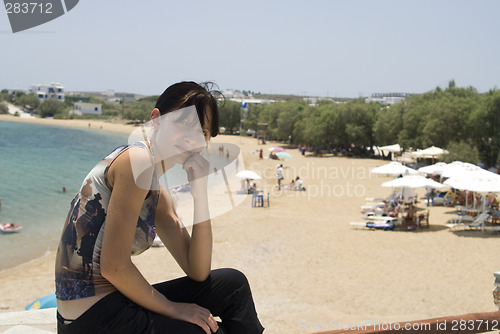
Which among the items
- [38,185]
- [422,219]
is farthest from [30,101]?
[422,219]

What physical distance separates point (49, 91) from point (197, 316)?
162 m

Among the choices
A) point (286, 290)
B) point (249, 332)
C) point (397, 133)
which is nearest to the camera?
point (249, 332)

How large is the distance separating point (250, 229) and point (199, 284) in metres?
12.2

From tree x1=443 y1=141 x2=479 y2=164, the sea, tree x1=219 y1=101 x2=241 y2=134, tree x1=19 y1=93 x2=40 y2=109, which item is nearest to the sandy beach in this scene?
the sea

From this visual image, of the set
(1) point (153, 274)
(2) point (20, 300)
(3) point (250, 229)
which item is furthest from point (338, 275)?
(2) point (20, 300)

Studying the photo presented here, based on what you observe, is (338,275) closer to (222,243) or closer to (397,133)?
(222,243)

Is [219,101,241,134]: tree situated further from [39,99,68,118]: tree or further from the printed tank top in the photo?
[39,99,68,118]: tree

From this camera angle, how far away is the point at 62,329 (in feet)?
5.07

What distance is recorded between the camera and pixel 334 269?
32.1 feet

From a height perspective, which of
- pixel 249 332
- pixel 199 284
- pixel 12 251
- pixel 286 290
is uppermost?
pixel 199 284

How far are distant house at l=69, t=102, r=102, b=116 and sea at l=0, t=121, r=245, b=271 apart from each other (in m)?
47.0

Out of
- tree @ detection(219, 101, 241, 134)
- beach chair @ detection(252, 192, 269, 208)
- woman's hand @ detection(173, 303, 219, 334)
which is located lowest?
beach chair @ detection(252, 192, 269, 208)

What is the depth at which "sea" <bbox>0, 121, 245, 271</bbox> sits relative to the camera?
2625 mm

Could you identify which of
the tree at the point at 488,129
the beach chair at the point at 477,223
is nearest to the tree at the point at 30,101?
the tree at the point at 488,129
